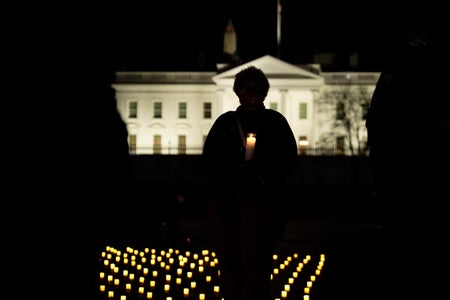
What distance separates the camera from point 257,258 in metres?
4.86

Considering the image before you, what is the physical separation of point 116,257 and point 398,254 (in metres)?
5.43

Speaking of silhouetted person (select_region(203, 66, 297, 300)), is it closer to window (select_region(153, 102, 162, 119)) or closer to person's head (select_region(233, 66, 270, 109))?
person's head (select_region(233, 66, 270, 109))

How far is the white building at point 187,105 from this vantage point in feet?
195

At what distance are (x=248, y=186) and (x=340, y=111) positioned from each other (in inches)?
2097

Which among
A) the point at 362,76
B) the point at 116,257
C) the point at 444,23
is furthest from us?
the point at 362,76

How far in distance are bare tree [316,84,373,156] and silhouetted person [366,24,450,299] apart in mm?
48594

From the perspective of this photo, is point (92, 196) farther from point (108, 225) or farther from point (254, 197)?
point (254, 197)

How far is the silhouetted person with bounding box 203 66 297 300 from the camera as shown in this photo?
15.7 feet

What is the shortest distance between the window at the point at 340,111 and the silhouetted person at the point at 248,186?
171 feet

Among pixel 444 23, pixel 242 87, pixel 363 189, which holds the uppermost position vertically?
pixel 444 23

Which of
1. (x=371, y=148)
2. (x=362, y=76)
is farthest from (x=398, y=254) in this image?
(x=362, y=76)

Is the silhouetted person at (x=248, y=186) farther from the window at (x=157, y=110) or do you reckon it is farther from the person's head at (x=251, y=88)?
the window at (x=157, y=110)

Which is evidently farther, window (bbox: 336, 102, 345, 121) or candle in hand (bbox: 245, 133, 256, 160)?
window (bbox: 336, 102, 345, 121)

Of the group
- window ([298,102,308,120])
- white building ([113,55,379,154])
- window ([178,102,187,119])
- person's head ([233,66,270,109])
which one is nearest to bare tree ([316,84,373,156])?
white building ([113,55,379,154])
